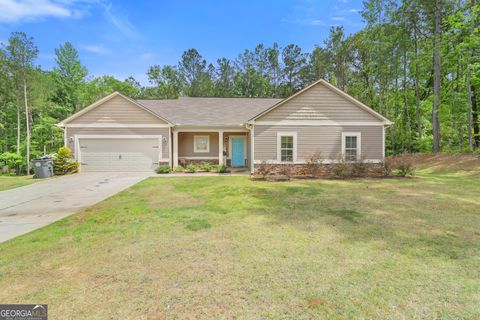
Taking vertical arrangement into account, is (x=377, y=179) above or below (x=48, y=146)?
below

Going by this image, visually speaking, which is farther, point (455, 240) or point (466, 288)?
point (455, 240)

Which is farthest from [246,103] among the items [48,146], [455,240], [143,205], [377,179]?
[48,146]

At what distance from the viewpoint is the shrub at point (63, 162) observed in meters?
12.9

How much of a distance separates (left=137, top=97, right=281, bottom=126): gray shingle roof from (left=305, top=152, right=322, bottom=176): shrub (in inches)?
189

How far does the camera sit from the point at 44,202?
705 centimetres

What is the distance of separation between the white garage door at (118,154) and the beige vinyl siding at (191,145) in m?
1.89

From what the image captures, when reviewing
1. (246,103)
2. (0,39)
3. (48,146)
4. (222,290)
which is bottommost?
(222,290)

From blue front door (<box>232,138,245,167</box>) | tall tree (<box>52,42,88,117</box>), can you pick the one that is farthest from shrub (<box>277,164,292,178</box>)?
tall tree (<box>52,42,88,117</box>)

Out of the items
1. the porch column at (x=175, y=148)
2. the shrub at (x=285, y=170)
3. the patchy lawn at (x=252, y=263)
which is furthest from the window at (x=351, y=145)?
the porch column at (x=175, y=148)

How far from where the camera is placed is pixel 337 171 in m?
11.6

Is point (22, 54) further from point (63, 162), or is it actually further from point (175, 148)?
point (175, 148)

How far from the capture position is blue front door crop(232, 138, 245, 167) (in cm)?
1619

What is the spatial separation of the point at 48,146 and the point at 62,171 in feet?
59.8

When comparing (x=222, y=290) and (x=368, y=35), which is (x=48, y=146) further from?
(x=368, y=35)
